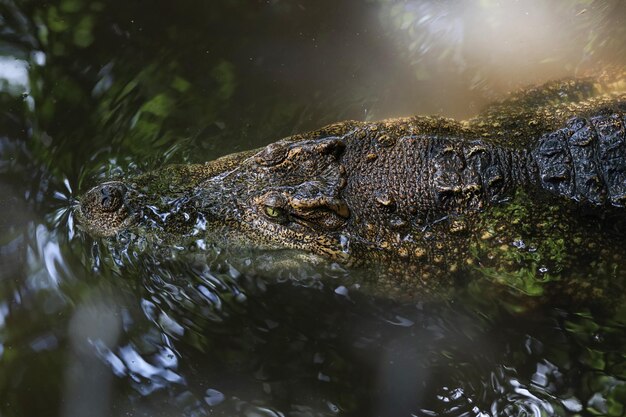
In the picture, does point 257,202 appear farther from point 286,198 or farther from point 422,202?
point 422,202

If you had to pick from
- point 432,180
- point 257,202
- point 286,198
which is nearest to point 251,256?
point 257,202

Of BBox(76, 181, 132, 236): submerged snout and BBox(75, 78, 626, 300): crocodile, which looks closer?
BBox(75, 78, 626, 300): crocodile

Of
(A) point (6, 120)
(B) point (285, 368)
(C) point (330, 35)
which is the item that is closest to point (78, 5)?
(A) point (6, 120)

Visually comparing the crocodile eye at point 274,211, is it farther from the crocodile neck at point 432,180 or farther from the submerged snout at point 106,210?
the submerged snout at point 106,210

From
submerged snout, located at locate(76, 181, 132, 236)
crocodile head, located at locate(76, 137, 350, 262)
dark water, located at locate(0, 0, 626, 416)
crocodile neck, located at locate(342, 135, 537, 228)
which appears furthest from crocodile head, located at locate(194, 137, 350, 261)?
submerged snout, located at locate(76, 181, 132, 236)

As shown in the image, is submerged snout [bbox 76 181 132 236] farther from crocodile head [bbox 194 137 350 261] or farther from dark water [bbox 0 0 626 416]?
crocodile head [bbox 194 137 350 261]

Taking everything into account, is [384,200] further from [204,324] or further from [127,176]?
[127,176]

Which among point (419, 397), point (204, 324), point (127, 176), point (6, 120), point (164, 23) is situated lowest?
point (419, 397)
